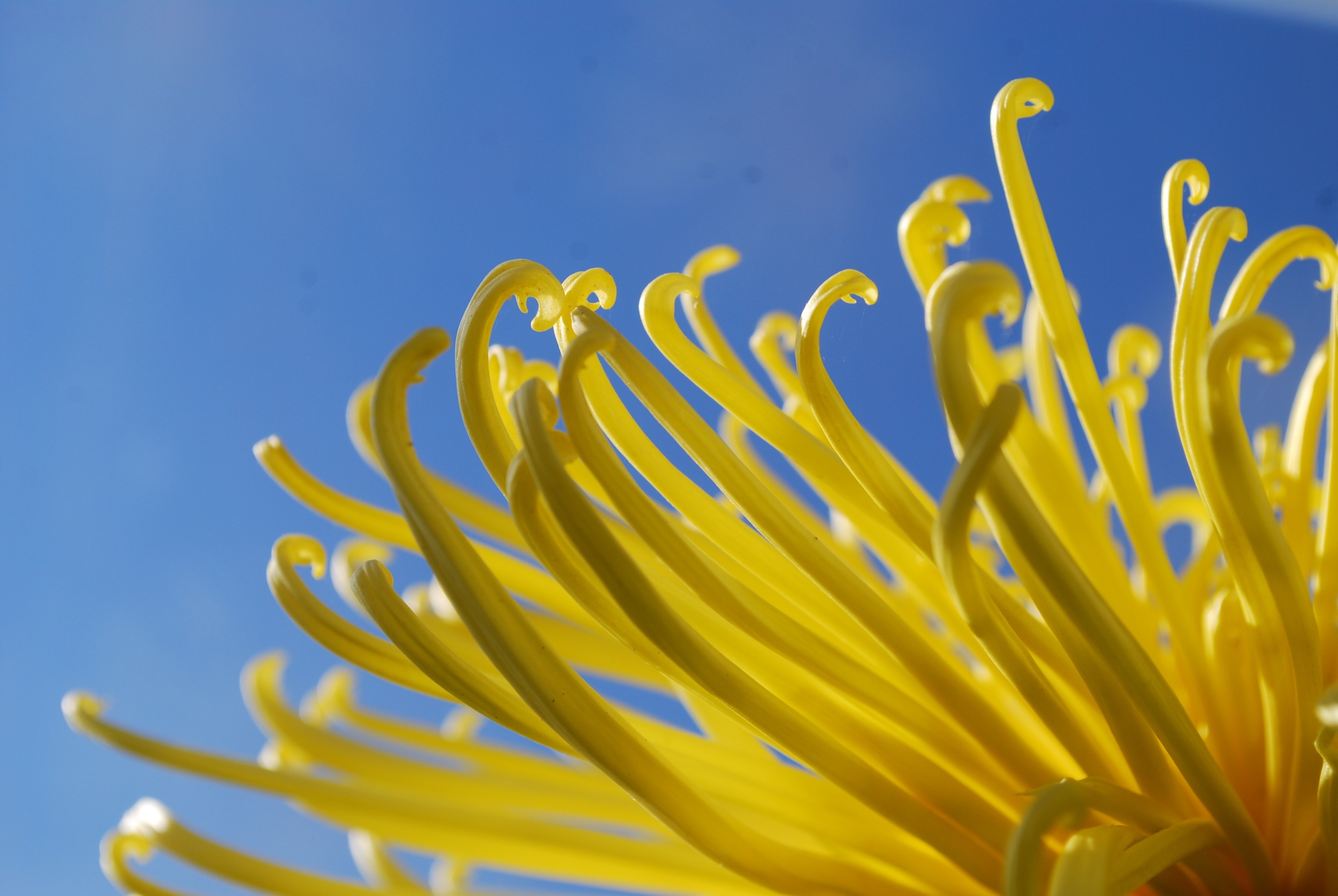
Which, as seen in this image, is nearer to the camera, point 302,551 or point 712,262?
point 302,551

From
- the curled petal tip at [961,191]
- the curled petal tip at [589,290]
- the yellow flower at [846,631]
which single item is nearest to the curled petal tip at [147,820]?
the yellow flower at [846,631]

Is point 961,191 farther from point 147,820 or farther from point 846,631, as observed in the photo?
point 147,820

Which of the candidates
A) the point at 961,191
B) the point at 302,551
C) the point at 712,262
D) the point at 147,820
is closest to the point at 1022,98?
the point at 961,191

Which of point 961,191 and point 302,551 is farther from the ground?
point 961,191

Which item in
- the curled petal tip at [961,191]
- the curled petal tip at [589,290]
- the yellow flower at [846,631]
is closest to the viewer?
the yellow flower at [846,631]

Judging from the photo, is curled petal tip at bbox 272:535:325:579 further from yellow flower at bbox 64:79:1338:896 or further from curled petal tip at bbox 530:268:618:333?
curled petal tip at bbox 530:268:618:333

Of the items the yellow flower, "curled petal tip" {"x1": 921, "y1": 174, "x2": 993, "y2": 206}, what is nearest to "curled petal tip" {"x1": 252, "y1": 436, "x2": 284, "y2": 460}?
the yellow flower

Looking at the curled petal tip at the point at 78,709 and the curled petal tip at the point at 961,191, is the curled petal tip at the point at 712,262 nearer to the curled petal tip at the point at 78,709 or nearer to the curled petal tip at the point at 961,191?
the curled petal tip at the point at 961,191

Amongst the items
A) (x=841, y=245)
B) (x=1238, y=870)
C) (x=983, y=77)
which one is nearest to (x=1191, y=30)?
(x=983, y=77)

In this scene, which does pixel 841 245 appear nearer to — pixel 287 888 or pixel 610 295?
pixel 610 295
